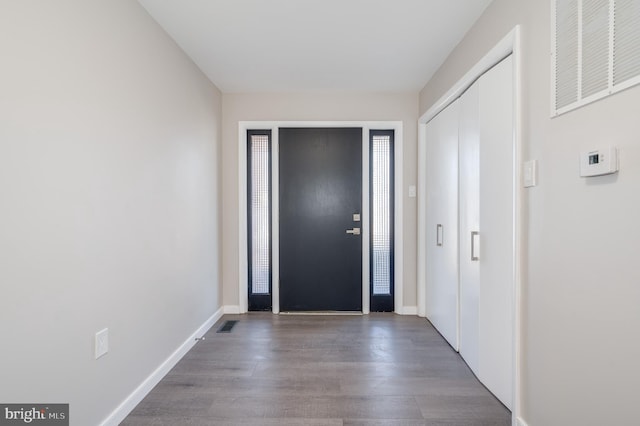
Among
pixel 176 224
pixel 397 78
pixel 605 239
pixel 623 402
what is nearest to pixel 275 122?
pixel 397 78

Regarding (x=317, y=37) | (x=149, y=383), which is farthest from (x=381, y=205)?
(x=149, y=383)

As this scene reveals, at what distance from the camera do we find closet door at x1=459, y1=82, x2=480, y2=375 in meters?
2.18

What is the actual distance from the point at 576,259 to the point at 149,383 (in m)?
2.45

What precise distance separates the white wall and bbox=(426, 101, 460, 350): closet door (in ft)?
7.31

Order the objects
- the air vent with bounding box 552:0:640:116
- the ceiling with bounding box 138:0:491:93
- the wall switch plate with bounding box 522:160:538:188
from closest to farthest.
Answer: the air vent with bounding box 552:0:640:116 < the wall switch plate with bounding box 522:160:538:188 < the ceiling with bounding box 138:0:491:93

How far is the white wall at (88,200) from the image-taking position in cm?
117

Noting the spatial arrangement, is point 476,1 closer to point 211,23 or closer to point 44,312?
point 211,23

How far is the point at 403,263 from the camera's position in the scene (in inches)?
138

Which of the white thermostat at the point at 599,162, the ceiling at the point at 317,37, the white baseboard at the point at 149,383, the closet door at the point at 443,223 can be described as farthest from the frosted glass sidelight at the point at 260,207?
the white thermostat at the point at 599,162

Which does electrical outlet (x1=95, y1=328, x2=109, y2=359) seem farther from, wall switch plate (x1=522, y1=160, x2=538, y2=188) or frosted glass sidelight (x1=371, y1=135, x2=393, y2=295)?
frosted glass sidelight (x1=371, y1=135, x2=393, y2=295)

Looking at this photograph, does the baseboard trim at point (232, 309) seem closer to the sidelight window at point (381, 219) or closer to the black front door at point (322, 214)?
the black front door at point (322, 214)

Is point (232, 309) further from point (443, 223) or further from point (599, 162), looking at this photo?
point (599, 162)

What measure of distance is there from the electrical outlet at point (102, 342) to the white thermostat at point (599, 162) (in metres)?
2.30

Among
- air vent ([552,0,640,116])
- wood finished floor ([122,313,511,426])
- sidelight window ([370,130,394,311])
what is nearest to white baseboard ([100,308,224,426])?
wood finished floor ([122,313,511,426])
